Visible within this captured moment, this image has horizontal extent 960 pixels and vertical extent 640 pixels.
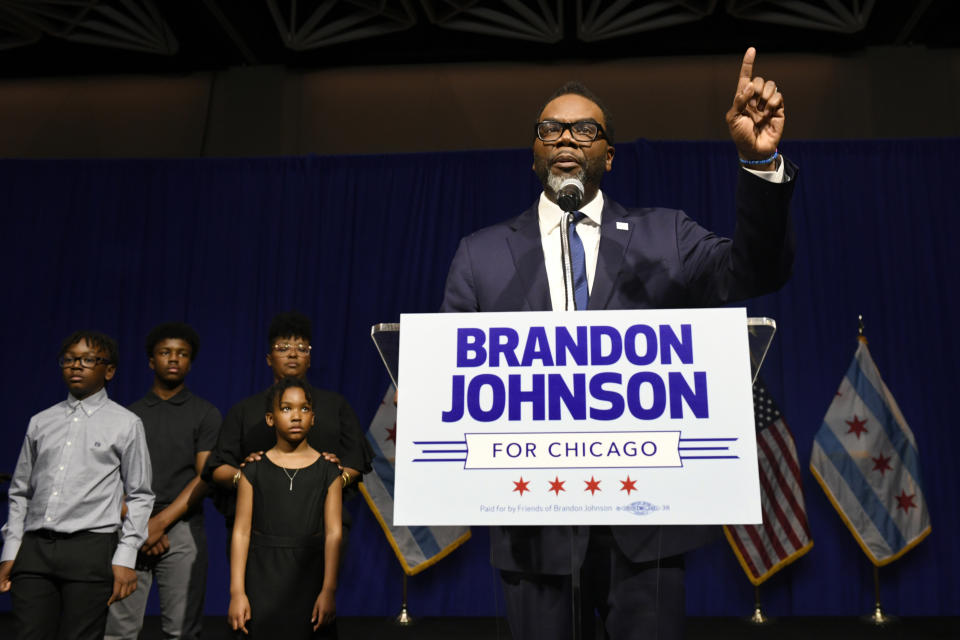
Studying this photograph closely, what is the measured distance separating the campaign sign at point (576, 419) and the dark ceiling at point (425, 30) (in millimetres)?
5364

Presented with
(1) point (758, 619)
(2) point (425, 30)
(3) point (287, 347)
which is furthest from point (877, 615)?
(2) point (425, 30)

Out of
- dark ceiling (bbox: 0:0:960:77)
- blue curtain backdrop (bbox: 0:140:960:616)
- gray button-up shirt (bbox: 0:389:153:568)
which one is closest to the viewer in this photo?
gray button-up shirt (bbox: 0:389:153:568)

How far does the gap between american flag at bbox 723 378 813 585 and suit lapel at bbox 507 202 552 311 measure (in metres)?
3.75

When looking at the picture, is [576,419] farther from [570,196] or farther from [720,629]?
[720,629]

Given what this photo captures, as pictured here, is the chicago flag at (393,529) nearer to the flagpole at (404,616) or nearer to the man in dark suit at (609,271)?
the flagpole at (404,616)

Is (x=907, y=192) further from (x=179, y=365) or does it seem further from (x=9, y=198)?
(x=9, y=198)

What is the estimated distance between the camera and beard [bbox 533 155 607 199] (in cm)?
136

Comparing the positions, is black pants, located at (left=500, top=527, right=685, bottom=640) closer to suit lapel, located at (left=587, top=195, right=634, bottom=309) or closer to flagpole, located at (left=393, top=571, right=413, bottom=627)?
suit lapel, located at (left=587, top=195, right=634, bottom=309)

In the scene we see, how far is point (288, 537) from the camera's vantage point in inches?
101

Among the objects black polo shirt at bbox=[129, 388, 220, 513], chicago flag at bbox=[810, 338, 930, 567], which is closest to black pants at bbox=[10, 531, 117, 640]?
black polo shirt at bbox=[129, 388, 220, 513]

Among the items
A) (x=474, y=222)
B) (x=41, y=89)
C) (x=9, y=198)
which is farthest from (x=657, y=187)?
(x=41, y=89)

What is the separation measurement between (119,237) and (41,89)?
211 centimetres

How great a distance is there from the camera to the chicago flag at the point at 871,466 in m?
4.76

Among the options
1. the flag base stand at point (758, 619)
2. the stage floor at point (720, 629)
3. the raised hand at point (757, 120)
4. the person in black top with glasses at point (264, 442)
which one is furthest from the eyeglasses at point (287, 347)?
the flag base stand at point (758, 619)
